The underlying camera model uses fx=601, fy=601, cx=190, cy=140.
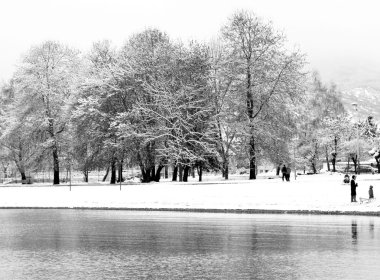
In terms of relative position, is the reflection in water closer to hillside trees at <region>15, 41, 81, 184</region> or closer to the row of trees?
the row of trees

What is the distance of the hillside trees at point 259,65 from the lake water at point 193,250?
29788 millimetres

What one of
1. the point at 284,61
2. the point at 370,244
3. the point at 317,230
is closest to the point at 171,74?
the point at 284,61

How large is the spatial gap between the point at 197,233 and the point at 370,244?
6.83m

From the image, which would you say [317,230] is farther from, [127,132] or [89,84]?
[89,84]

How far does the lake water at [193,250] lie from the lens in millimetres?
14414

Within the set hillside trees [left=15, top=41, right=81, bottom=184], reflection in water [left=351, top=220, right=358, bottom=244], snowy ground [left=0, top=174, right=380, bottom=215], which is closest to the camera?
reflection in water [left=351, top=220, right=358, bottom=244]

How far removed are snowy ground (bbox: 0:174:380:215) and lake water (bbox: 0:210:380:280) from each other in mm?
9224

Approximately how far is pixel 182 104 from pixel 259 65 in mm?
8348

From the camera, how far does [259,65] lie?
189ft

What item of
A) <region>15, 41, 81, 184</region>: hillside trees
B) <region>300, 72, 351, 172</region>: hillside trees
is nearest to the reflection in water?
<region>15, 41, 81, 184</region>: hillside trees

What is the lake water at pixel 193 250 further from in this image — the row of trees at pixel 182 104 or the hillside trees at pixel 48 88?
the hillside trees at pixel 48 88

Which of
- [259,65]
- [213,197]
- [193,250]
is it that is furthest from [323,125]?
[193,250]

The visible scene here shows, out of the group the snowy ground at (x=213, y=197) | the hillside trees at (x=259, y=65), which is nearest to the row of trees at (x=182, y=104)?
the hillside trees at (x=259, y=65)

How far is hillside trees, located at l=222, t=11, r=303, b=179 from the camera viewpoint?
57594 millimetres
